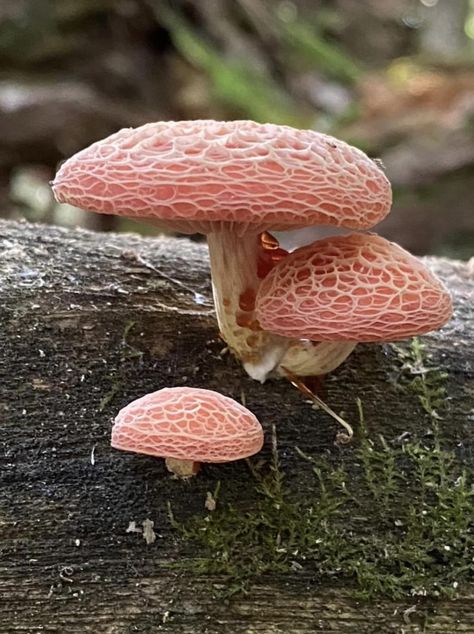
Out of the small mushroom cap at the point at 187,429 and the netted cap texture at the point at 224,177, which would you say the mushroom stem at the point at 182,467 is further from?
the netted cap texture at the point at 224,177

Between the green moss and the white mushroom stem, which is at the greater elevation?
the white mushroom stem

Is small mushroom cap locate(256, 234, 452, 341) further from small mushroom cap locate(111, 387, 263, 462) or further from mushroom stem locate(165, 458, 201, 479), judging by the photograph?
mushroom stem locate(165, 458, 201, 479)

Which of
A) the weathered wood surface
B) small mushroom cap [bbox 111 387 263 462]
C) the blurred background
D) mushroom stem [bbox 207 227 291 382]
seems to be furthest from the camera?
the blurred background

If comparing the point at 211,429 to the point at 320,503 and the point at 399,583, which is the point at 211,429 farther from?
the point at 399,583

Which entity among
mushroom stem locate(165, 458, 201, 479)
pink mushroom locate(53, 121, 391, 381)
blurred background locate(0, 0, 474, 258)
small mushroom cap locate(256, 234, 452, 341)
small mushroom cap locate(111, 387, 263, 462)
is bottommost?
blurred background locate(0, 0, 474, 258)

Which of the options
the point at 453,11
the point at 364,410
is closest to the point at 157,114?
the point at 364,410

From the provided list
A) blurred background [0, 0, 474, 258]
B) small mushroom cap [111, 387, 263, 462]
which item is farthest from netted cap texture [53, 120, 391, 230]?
blurred background [0, 0, 474, 258]
